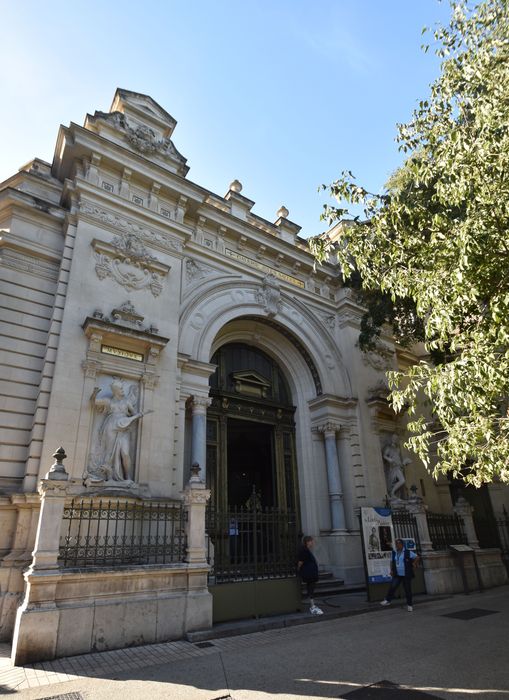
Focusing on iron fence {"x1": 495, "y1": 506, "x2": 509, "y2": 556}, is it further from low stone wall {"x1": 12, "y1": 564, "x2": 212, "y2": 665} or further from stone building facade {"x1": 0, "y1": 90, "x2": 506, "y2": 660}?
low stone wall {"x1": 12, "y1": 564, "x2": 212, "y2": 665}

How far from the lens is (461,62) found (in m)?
7.60

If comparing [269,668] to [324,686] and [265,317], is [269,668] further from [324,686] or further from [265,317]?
[265,317]

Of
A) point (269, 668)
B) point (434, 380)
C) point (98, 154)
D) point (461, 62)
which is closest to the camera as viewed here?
point (269, 668)

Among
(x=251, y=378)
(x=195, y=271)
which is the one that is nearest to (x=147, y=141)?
(x=195, y=271)

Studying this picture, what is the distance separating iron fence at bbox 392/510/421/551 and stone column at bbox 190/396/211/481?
5.63m

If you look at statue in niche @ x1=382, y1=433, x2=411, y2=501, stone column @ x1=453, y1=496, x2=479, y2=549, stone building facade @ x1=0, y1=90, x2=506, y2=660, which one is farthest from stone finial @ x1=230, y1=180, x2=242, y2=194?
stone column @ x1=453, y1=496, x2=479, y2=549

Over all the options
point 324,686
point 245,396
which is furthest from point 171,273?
point 324,686

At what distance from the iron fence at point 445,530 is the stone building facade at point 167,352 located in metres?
1.84

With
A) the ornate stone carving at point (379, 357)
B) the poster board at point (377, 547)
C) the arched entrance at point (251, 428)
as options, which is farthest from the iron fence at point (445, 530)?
the ornate stone carving at point (379, 357)

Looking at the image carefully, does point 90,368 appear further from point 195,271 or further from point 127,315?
point 195,271

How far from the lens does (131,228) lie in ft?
39.2

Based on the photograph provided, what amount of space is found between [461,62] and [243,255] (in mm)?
8889

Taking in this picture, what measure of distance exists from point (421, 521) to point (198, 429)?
6989mm

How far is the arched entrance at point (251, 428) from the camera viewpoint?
46.1ft
